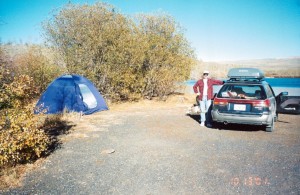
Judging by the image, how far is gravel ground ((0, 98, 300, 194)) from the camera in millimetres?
4613

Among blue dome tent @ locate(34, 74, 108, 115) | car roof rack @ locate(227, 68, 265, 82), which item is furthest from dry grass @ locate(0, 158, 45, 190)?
car roof rack @ locate(227, 68, 265, 82)

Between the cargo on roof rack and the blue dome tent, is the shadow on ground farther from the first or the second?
the cargo on roof rack

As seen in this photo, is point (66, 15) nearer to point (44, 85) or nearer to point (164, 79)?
point (44, 85)

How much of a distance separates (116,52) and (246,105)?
30.1 feet

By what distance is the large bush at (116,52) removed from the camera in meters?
15.2

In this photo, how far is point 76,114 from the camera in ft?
39.4

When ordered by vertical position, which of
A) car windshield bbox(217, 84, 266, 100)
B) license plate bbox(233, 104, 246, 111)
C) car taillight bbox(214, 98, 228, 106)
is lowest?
license plate bbox(233, 104, 246, 111)

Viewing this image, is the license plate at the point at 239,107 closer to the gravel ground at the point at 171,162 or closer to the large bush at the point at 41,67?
the gravel ground at the point at 171,162

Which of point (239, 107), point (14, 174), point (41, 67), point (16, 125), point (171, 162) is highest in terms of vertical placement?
point (41, 67)

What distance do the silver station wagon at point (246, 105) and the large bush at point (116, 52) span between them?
8.15 metres

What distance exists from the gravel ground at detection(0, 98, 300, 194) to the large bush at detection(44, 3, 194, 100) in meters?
6.83

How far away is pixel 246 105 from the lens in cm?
809

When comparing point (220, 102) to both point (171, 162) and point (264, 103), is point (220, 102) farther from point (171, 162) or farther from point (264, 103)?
point (171, 162)

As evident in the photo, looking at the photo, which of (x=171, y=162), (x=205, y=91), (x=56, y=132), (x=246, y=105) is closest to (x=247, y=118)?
(x=246, y=105)
